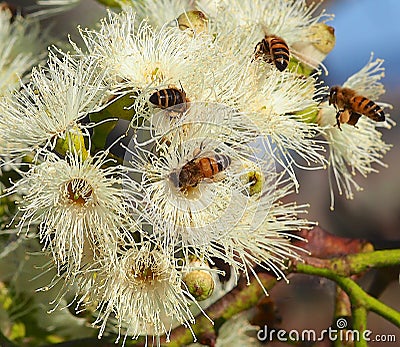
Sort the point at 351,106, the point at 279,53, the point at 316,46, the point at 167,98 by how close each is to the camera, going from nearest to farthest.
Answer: the point at 167,98, the point at 279,53, the point at 351,106, the point at 316,46

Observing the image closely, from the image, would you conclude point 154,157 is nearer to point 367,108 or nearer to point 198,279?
point 198,279

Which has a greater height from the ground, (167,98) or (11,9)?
(11,9)


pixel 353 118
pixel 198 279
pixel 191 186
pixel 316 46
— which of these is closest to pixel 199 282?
pixel 198 279

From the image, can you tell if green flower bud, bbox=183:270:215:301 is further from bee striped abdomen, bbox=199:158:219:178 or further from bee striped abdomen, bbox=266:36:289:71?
bee striped abdomen, bbox=266:36:289:71

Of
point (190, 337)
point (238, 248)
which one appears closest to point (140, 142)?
point (238, 248)

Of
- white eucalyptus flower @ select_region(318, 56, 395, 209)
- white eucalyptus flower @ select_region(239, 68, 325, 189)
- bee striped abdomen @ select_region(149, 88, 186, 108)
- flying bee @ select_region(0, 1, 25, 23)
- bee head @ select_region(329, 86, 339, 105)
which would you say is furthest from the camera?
flying bee @ select_region(0, 1, 25, 23)

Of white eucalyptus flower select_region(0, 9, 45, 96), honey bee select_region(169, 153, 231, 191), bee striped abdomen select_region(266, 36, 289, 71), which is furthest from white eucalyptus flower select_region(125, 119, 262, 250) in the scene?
white eucalyptus flower select_region(0, 9, 45, 96)

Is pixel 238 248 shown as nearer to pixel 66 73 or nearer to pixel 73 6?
pixel 66 73
